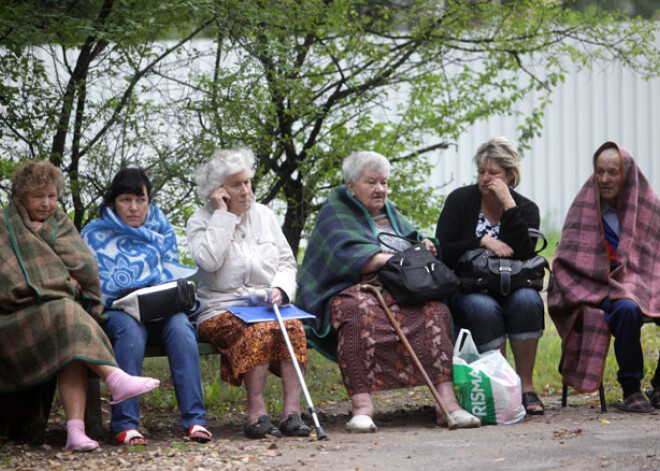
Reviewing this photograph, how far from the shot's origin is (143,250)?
14.8ft

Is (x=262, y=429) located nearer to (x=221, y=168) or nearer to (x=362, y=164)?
(x=221, y=168)

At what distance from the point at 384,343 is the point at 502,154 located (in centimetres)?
129

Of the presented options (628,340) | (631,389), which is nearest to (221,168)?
(628,340)

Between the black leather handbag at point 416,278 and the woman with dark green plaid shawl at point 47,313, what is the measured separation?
1329 mm

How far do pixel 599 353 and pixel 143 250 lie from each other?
243 cm

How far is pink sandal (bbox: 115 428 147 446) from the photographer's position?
4.03 meters

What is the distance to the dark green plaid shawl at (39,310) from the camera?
3.95 m

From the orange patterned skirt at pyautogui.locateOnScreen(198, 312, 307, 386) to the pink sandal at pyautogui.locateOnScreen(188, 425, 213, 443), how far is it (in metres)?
0.33

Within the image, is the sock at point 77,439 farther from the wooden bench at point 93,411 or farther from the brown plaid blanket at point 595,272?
the brown plaid blanket at point 595,272

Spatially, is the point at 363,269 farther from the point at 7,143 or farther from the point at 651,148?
the point at 651,148

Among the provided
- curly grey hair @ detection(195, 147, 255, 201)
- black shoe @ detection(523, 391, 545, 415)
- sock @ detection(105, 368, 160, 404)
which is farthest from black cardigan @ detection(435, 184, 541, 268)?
sock @ detection(105, 368, 160, 404)

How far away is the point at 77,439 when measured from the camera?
12.7ft

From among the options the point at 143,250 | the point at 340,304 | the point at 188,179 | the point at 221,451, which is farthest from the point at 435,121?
the point at 221,451

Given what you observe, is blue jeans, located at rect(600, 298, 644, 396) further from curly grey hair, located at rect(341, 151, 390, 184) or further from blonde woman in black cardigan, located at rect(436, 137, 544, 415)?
curly grey hair, located at rect(341, 151, 390, 184)
